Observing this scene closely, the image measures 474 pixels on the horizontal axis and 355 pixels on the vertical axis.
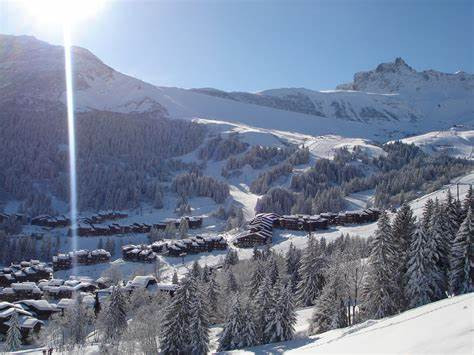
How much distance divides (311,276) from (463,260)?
24322 millimetres

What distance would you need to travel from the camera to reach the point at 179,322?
45.9 m

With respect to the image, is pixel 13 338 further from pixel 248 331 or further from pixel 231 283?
pixel 248 331

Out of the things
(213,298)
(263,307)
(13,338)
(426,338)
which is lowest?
(13,338)

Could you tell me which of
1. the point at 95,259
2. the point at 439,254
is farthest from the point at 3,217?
the point at 439,254

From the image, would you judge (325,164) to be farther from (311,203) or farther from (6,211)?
(6,211)

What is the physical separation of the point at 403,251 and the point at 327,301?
980cm

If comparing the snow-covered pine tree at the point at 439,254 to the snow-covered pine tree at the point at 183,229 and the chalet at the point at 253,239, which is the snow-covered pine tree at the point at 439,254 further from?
the snow-covered pine tree at the point at 183,229

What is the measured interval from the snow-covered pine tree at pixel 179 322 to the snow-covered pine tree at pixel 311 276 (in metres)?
21.0

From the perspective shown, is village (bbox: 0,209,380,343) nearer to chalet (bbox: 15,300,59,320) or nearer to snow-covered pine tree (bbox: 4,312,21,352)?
chalet (bbox: 15,300,59,320)

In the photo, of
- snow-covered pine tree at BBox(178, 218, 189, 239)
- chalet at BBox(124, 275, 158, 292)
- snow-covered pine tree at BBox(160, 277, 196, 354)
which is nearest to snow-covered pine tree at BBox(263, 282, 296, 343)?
snow-covered pine tree at BBox(160, 277, 196, 354)

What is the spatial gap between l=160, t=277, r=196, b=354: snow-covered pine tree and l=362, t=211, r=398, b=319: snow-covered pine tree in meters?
18.2

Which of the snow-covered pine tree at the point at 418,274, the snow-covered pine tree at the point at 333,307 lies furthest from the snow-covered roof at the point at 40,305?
the snow-covered pine tree at the point at 418,274

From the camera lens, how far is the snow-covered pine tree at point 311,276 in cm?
6234

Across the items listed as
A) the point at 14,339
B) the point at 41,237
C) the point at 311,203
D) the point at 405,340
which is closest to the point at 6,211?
the point at 41,237
